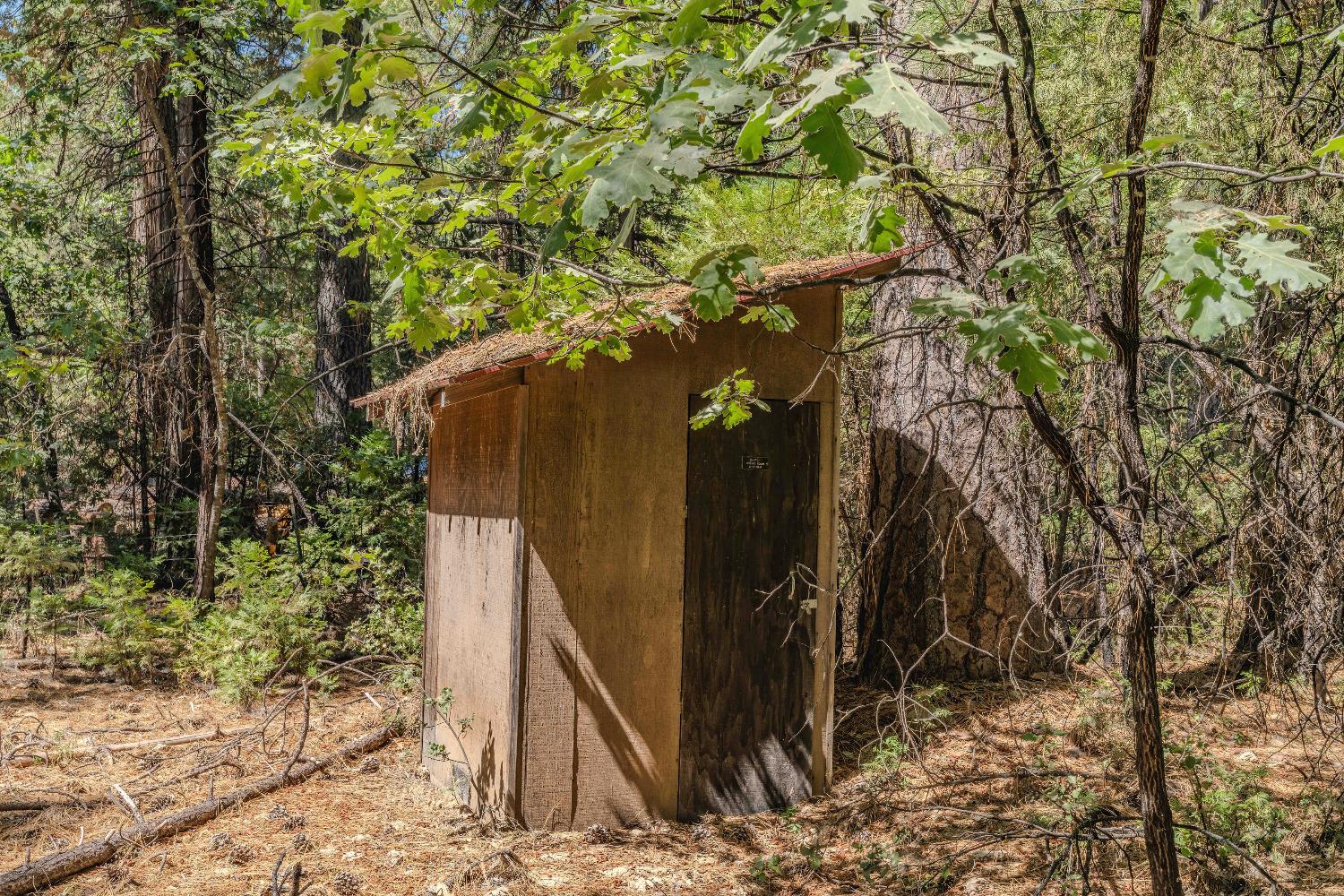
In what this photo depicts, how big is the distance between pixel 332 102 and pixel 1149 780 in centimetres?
336

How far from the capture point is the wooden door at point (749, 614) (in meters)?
5.59

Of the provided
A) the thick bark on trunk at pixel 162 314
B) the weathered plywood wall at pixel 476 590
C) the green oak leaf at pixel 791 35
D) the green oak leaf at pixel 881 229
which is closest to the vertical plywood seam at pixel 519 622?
the weathered plywood wall at pixel 476 590

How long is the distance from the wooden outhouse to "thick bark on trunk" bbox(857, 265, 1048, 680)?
1.52 metres

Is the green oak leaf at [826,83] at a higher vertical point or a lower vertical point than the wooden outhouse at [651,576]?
higher

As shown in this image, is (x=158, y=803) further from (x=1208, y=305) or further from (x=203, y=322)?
(x=1208, y=305)

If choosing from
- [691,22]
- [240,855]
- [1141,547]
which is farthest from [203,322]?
[1141,547]

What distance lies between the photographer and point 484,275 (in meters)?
3.58

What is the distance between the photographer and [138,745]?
6.92m

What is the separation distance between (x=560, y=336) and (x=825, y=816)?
330 centimetres

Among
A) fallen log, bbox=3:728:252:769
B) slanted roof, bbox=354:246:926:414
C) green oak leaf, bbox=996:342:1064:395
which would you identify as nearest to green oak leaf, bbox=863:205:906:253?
green oak leaf, bbox=996:342:1064:395

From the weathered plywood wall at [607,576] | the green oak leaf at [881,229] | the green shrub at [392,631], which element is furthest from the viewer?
the green shrub at [392,631]

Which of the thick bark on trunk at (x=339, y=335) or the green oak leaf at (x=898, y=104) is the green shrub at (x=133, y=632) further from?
the green oak leaf at (x=898, y=104)

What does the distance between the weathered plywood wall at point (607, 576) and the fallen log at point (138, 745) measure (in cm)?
322

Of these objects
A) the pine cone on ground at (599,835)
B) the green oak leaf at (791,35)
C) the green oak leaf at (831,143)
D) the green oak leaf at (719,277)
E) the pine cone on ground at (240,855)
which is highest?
the green oak leaf at (791,35)
